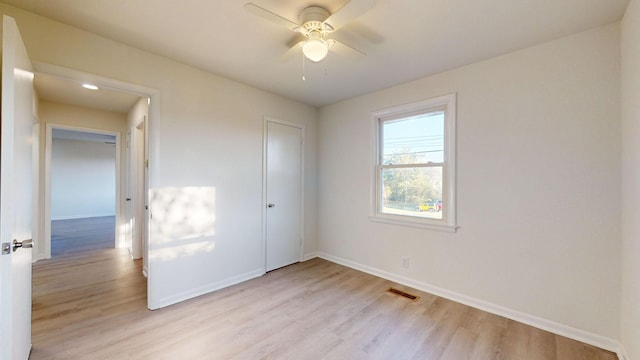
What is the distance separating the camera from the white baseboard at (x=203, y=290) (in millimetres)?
2545

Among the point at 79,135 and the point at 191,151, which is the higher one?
the point at 79,135

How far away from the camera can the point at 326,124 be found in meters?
4.15

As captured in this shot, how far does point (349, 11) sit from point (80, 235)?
7.34 meters

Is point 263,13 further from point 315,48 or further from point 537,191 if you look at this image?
point 537,191

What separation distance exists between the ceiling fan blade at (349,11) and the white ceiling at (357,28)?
15cm

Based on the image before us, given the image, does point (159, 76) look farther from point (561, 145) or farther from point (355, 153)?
point (561, 145)

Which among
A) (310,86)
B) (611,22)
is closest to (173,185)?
(310,86)

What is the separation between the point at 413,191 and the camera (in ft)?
10.5

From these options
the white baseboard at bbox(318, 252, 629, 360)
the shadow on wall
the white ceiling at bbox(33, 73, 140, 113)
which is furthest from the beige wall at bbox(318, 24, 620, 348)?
the white ceiling at bbox(33, 73, 140, 113)

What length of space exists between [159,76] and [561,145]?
3842 mm

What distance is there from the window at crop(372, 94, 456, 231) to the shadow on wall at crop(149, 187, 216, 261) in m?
2.17

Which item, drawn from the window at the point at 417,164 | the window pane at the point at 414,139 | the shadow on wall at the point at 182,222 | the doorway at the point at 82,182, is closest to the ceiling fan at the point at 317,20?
the window at the point at 417,164

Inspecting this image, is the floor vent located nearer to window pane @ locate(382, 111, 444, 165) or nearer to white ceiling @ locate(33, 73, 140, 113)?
window pane @ locate(382, 111, 444, 165)

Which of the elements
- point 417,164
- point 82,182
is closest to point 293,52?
point 417,164
